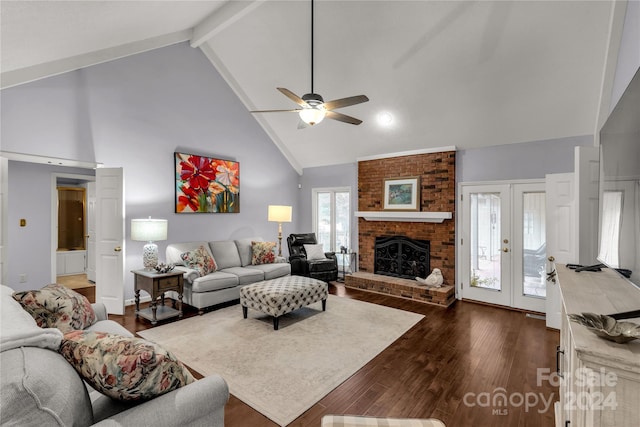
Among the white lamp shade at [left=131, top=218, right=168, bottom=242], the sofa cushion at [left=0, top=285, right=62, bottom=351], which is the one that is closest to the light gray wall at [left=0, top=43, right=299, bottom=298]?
the white lamp shade at [left=131, top=218, right=168, bottom=242]

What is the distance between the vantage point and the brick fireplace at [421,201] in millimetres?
5145

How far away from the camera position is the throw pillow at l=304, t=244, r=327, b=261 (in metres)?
6.06

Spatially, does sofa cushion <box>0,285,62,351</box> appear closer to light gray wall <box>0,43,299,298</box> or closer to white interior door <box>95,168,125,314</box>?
white interior door <box>95,168,125,314</box>

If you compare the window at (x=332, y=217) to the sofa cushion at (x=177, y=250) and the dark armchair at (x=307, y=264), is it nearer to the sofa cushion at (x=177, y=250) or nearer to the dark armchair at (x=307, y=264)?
the dark armchair at (x=307, y=264)

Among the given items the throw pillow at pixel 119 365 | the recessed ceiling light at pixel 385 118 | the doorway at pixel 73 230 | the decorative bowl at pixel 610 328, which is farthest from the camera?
the doorway at pixel 73 230

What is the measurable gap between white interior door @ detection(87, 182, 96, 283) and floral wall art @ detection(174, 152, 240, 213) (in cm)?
255

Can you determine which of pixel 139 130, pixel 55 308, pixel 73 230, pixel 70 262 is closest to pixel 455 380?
pixel 55 308

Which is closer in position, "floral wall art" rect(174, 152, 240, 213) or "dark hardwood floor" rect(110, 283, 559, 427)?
"dark hardwood floor" rect(110, 283, 559, 427)

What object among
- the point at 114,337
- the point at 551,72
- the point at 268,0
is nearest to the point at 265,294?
the point at 114,337

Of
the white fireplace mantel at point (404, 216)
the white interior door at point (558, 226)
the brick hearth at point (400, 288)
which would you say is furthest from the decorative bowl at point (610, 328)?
the white fireplace mantel at point (404, 216)

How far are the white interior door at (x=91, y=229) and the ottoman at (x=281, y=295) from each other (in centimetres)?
412

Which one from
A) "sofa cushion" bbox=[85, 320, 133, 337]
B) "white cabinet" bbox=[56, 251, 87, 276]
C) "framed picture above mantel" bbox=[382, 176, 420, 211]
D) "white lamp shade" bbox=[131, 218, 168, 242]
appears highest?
"framed picture above mantel" bbox=[382, 176, 420, 211]

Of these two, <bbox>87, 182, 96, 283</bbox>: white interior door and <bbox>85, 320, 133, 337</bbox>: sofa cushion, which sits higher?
<bbox>87, 182, 96, 283</bbox>: white interior door

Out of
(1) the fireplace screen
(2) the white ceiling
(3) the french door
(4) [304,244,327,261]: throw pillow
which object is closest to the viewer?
(2) the white ceiling
